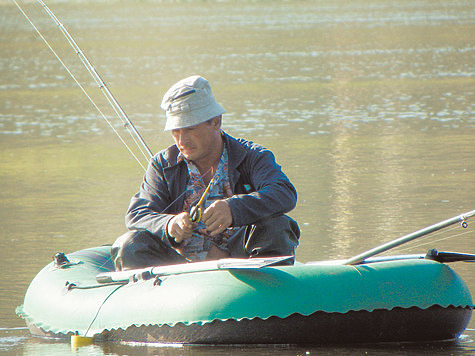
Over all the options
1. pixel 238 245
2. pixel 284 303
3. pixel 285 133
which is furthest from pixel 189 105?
pixel 285 133

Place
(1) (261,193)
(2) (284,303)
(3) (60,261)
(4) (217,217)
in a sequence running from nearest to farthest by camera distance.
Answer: (2) (284,303), (4) (217,217), (1) (261,193), (3) (60,261)

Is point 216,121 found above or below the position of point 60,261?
above

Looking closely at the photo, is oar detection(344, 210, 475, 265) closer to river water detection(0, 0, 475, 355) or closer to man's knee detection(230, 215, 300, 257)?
man's knee detection(230, 215, 300, 257)

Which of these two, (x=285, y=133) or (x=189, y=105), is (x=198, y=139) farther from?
(x=285, y=133)

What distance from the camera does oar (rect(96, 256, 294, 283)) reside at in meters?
4.56

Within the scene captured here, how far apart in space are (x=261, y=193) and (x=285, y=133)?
849cm

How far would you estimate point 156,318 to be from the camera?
4.74 m

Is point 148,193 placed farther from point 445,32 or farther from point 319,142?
point 445,32

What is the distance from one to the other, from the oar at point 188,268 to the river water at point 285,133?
0.33m

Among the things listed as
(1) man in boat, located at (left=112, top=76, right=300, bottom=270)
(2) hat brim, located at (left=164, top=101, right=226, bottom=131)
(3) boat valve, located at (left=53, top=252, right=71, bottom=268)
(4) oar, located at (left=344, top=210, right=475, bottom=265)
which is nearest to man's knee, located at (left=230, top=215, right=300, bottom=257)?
(1) man in boat, located at (left=112, top=76, right=300, bottom=270)

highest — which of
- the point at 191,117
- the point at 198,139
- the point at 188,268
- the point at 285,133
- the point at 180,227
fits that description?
the point at 191,117

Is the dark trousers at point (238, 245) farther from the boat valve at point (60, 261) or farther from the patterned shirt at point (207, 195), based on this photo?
the boat valve at point (60, 261)

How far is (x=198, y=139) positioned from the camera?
16.2ft

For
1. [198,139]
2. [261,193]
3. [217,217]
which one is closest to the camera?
[217,217]
